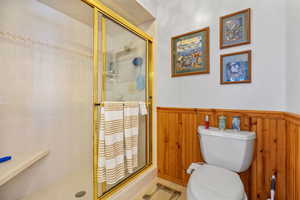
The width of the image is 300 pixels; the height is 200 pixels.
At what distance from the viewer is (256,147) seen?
1.18 metres

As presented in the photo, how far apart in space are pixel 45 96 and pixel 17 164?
72 centimetres

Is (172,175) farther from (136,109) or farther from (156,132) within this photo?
(136,109)

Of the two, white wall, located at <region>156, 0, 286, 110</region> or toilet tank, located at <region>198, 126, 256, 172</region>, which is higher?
white wall, located at <region>156, 0, 286, 110</region>

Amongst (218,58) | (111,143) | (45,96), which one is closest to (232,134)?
(218,58)

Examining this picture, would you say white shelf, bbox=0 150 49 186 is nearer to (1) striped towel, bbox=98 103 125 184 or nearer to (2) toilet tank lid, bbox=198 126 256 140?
(1) striped towel, bbox=98 103 125 184

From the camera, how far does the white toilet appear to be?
0.81 meters

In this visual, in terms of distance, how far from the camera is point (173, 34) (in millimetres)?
1619

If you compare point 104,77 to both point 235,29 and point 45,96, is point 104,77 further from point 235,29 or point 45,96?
point 235,29

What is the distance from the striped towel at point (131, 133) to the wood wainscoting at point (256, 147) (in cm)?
43

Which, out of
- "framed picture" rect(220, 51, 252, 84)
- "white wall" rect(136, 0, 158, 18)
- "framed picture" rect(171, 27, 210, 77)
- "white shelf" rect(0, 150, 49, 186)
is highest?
"white wall" rect(136, 0, 158, 18)

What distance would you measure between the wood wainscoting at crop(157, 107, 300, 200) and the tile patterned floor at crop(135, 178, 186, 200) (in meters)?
0.07

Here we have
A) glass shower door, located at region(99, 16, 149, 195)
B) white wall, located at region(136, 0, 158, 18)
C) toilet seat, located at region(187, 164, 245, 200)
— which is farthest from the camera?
white wall, located at region(136, 0, 158, 18)

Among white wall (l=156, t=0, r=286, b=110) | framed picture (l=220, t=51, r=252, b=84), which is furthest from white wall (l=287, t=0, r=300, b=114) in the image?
framed picture (l=220, t=51, r=252, b=84)

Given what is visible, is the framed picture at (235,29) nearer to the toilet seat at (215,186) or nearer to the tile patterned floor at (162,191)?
the toilet seat at (215,186)
